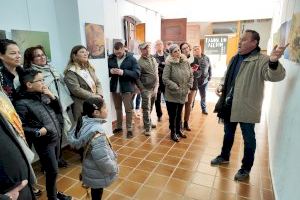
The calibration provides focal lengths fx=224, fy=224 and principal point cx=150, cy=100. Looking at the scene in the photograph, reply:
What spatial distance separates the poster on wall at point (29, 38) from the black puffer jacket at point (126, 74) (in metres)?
0.98

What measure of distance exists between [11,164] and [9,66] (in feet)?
4.15

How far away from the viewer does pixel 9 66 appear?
195 cm

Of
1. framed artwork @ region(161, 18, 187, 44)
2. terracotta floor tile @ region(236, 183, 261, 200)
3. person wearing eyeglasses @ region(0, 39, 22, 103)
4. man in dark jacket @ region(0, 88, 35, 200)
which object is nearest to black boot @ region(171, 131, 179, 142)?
terracotta floor tile @ region(236, 183, 261, 200)

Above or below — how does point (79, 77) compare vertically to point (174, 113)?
above

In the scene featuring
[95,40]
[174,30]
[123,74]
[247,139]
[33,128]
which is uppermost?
[174,30]

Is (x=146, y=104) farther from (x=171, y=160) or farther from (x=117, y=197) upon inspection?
(x=117, y=197)

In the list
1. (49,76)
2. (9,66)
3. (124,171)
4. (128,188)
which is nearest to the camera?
(9,66)

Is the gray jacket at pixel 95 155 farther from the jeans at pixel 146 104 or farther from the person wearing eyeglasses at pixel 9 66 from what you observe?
the jeans at pixel 146 104

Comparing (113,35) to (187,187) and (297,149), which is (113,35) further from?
(297,149)

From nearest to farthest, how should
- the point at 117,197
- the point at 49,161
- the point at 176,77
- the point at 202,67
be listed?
the point at 49,161 → the point at 117,197 → the point at 176,77 → the point at 202,67

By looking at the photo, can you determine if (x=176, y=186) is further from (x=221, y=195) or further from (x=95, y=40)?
(x=95, y=40)

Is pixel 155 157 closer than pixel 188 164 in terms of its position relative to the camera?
No

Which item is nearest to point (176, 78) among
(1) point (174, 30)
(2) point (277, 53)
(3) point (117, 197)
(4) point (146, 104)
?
(4) point (146, 104)

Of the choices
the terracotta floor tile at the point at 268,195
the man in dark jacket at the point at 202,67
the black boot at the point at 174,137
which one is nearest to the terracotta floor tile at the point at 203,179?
the terracotta floor tile at the point at 268,195
